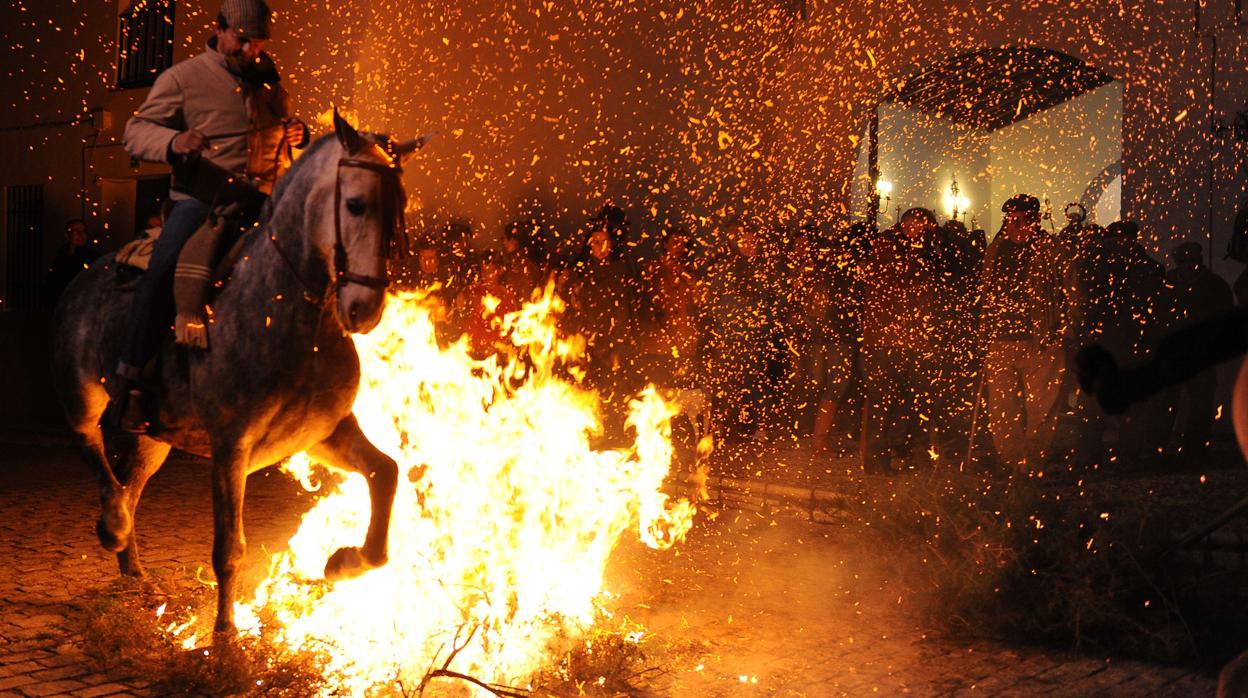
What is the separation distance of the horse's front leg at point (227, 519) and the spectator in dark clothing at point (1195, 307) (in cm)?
940

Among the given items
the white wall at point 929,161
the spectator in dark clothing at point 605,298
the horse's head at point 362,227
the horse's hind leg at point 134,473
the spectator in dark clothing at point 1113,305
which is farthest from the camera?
the white wall at point 929,161

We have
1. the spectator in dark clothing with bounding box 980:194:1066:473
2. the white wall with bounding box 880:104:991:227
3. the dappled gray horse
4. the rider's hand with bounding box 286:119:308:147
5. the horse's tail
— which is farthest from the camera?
the white wall with bounding box 880:104:991:227

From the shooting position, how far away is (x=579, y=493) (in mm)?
6441

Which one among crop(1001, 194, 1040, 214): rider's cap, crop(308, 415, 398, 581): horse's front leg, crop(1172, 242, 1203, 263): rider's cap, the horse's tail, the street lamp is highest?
the street lamp

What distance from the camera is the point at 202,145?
5629 mm

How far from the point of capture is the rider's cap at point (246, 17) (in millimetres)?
5793

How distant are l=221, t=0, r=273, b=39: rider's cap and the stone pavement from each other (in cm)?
322

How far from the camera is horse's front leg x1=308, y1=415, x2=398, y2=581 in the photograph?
5.46 m

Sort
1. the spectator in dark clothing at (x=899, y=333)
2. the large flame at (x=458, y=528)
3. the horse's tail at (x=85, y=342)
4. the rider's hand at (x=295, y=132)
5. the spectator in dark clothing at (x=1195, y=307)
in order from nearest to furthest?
the large flame at (x=458, y=528) < the rider's hand at (x=295, y=132) < the horse's tail at (x=85, y=342) < the spectator in dark clothing at (x=899, y=333) < the spectator in dark clothing at (x=1195, y=307)

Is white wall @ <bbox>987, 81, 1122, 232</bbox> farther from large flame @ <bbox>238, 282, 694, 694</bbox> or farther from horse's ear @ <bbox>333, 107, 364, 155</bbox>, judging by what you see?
horse's ear @ <bbox>333, 107, 364, 155</bbox>

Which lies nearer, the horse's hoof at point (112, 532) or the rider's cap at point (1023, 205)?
the horse's hoof at point (112, 532)

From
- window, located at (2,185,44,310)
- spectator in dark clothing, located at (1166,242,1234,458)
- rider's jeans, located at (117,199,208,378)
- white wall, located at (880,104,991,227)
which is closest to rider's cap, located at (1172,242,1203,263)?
spectator in dark clothing, located at (1166,242,1234,458)

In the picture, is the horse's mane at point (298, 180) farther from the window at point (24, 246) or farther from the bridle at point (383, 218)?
the window at point (24, 246)

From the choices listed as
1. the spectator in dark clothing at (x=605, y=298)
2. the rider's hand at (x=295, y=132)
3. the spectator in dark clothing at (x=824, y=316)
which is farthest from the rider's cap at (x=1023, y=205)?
the rider's hand at (x=295, y=132)
